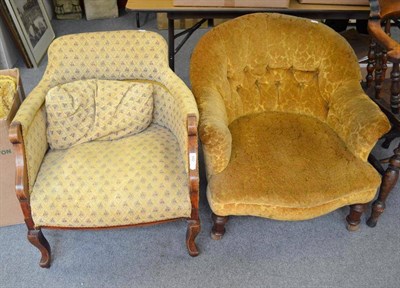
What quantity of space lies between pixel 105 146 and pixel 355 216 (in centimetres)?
116

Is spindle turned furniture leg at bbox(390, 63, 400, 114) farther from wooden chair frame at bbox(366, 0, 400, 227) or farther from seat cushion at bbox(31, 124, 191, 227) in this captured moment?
seat cushion at bbox(31, 124, 191, 227)

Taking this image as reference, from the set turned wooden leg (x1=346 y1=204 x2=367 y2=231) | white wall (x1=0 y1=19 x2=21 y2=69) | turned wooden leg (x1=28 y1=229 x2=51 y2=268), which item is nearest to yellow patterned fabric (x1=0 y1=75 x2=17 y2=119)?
turned wooden leg (x1=28 y1=229 x2=51 y2=268)

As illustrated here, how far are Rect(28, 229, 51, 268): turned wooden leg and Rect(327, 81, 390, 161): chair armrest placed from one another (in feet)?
4.36

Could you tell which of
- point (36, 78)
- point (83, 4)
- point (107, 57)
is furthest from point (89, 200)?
point (83, 4)

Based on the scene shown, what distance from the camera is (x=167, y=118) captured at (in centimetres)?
184

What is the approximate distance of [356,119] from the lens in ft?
5.61

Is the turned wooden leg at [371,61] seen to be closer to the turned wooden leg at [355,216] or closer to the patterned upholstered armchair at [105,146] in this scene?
the turned wooden leg at [355,216]

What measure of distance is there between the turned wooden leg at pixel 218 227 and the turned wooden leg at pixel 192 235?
0.40ft

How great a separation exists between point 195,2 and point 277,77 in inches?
22.3

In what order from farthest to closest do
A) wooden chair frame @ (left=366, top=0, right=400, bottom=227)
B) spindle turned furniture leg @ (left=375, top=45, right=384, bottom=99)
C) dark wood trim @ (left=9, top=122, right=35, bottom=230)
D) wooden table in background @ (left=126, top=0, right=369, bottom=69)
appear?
1. wooden table in background @ (left=126, top=0, right=369, bottom=69)
2. spindle turned furniture leg @ (left=375, top=45, right=384, bottom=99)
3. wooden chair frame @ (left=366, top=0, right=400, bottom=227)
4. dark wood trim @ (left=9, top=122, right=35, bottom=230)

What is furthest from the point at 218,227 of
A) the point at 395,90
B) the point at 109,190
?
the point at 395,90

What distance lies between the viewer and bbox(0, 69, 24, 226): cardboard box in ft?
5.41

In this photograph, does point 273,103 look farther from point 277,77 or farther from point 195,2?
point 195,2

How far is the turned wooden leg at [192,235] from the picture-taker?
65.0 inches
